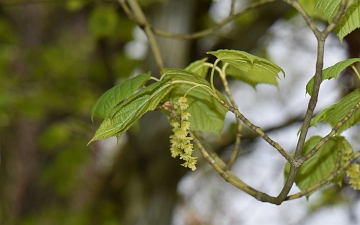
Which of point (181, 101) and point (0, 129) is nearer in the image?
point (181, 101)

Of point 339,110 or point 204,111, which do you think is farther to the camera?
point 204,111

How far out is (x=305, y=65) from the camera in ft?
10.8

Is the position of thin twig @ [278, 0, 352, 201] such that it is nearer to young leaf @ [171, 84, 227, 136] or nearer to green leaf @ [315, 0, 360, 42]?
A: green leaf @ [315, 0, 360, 42]

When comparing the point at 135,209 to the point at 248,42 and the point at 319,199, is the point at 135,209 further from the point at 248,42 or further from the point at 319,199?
the point at 319,199

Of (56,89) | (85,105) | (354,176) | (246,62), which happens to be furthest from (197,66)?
(56,89)

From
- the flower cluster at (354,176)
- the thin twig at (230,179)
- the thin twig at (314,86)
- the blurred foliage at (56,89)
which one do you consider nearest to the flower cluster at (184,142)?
the thin twig at (230,179)

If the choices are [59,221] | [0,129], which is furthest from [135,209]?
[0,129]

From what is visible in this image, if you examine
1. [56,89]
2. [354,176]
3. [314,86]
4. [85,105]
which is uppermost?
[56,89]

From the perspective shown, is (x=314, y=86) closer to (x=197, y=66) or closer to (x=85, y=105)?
(x=197, y=66)

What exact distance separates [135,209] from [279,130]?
→ 0.82m

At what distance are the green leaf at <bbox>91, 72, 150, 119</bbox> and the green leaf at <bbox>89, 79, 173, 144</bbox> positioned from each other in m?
0.02

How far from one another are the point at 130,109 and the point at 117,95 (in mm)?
35

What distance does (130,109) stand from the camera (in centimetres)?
58

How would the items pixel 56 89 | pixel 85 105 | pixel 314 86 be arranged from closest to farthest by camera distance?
pixel 314 86
pixel 85 105
pixel 56 89
